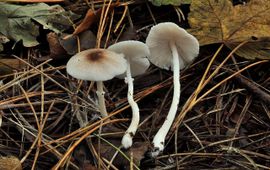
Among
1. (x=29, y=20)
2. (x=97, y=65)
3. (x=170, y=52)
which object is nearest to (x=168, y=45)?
(x=170, y=52)

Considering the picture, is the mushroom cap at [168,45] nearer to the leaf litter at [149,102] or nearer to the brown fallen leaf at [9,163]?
the leaf litter at [149,102]

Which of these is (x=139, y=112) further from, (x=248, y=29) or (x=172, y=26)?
(x=248, y=29)

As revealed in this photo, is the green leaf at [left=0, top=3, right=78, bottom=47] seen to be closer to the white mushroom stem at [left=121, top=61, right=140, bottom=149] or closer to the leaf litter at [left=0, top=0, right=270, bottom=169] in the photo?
the leaf litter at [left=0, top=0, right=270, bottom=169]

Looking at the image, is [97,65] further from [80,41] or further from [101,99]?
[80,41]

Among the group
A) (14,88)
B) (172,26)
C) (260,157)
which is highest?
(172,26)

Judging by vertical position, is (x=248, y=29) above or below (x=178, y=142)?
above

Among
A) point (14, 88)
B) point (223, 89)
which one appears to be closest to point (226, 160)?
point (223, 89)

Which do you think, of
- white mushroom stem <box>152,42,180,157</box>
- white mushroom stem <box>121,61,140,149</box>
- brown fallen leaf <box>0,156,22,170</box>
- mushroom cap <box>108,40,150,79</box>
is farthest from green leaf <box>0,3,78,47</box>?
brown fallen leaf <box>0,156,22,170</box>
